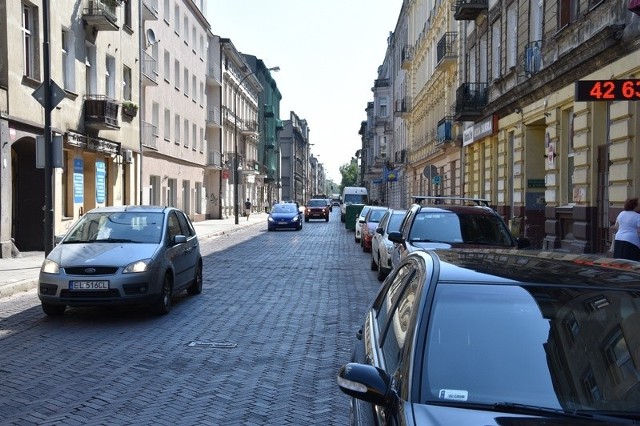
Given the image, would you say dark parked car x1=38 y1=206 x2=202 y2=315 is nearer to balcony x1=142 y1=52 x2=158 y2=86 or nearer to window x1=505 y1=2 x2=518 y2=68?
window x1=505 y1=2 x2=518 y2=68

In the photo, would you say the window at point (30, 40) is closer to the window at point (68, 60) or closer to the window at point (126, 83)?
the window at point (68, 60)

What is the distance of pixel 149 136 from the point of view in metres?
31.3

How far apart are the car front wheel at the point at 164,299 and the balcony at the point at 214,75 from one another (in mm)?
40560

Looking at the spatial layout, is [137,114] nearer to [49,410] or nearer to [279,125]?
[49,410]

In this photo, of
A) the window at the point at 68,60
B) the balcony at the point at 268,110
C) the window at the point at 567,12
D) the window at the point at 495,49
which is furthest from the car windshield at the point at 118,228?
the balcony at the point at 268,110

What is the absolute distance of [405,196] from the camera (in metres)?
56.7

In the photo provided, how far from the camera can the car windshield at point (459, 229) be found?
10.0 meters

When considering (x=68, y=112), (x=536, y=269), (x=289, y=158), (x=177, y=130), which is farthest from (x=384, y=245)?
(x=289, y=158)

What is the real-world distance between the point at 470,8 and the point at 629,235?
57.1 feet

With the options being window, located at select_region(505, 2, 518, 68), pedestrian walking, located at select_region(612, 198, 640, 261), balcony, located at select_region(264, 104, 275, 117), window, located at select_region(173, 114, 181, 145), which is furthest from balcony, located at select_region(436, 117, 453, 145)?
balcony, located at select_region(264, 104, 275, 117)

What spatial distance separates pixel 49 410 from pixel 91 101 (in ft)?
63.4

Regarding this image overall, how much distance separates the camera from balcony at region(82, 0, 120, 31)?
23094 millimetres

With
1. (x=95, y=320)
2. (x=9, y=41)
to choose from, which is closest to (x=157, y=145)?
(x=9, y=41)

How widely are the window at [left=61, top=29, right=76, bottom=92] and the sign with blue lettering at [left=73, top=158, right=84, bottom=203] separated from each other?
2.44 metres
